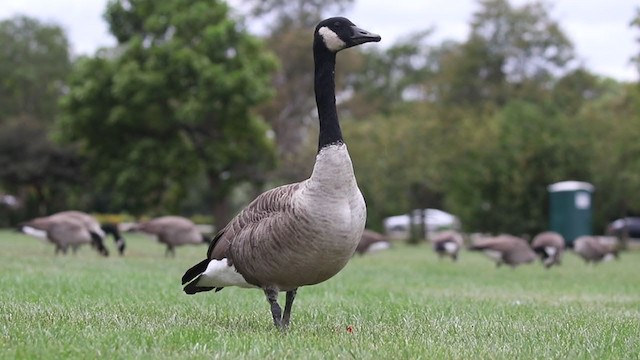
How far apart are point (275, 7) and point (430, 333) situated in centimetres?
4909

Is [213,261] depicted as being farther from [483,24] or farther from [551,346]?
[483,24]

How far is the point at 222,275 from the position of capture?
714cm

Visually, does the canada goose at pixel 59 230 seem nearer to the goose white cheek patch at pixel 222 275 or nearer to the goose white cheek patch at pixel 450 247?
the goose white cheek patch at pixel 450 247

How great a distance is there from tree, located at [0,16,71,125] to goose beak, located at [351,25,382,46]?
52.3m

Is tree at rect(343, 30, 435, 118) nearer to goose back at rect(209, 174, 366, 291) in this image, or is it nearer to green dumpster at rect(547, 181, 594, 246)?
green dumpster at rect(547, 181, 594, 246)

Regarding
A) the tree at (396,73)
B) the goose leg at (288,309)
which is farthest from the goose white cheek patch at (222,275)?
the tree at (396,73)

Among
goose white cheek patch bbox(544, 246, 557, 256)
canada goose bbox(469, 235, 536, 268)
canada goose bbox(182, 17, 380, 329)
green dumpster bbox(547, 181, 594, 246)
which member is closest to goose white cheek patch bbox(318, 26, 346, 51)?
canada goose bbox(182, 17, 380, 329)

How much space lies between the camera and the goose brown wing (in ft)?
22.2

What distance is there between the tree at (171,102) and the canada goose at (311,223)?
1121 inches

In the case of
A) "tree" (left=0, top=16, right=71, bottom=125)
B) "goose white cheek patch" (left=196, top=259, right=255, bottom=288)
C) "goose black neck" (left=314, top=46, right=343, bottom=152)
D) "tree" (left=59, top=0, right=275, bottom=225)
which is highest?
"tree" (left=0, top=16, right=71, bottom=125)

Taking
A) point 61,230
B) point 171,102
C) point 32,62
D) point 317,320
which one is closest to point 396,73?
point 32,62

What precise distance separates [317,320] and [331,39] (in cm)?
265

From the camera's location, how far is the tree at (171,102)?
117ft

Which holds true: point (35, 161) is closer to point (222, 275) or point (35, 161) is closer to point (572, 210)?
point (572, 210)
